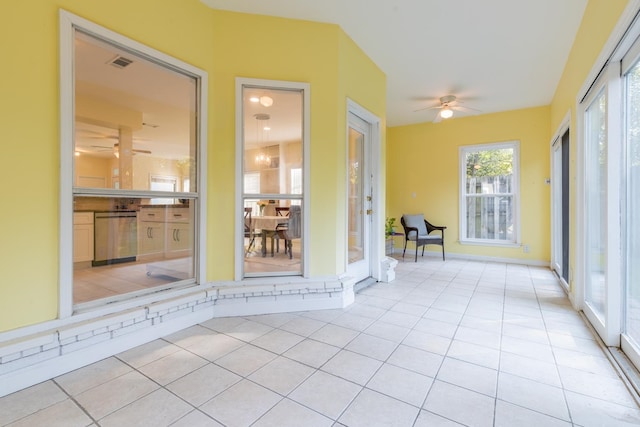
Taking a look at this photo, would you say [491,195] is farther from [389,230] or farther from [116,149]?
[116,149]

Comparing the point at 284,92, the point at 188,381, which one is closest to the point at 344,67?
the point at 284,92

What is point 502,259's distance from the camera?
577 centimetres

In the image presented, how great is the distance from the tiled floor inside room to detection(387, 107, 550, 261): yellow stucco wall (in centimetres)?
302

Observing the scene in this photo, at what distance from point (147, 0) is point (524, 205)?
21.0 feet

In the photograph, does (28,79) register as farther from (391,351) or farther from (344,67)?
(391,351)

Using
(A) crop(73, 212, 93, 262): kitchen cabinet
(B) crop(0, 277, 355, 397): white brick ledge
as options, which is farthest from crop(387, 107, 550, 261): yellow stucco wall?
(A) crop(73, 212, 93, 262): kitchen cabinet

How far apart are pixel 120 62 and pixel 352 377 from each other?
3.11 meters

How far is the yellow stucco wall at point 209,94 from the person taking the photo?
177cm

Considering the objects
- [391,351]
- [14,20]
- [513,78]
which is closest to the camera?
[14,20]

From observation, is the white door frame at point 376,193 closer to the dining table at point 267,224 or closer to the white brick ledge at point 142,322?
the white brick ledge at point 142,322

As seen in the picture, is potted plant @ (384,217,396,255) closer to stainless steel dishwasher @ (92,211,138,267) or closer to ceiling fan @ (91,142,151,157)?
stainless steel dishwasher @ (92,211,138,267)

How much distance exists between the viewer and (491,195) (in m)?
5.97

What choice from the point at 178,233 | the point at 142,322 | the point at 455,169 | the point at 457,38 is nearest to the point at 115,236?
the point at 178,233

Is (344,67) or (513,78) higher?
(513,78)
